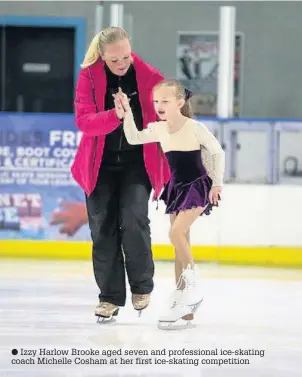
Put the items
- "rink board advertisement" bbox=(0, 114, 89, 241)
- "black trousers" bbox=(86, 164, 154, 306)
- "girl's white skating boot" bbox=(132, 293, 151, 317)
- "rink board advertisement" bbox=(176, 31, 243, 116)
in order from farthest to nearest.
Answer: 1. "rink board advertisement" bbox=(176, 31, 243, 116)
2. "rink board advertisement" bbox=(0, 114, 89, 241)
3. "girl's white skating boot" bbox=(132, 293, 151, 317)
4. "black trousers" bbox=(86, 164, 154, 306)

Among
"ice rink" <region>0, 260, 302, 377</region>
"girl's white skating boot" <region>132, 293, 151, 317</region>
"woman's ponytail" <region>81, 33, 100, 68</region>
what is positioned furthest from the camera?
"girl's white skating boot" <region>132, 293, 151, 317</region>

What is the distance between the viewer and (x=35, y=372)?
254 centimetres

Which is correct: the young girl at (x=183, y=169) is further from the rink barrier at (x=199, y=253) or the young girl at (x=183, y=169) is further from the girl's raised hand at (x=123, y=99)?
the rink barrier at (x=199, y=253)

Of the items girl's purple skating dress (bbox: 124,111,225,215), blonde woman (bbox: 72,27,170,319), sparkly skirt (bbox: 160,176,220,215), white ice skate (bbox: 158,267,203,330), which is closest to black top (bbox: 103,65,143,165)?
blonde woman (bbox: 72,27,170,319)

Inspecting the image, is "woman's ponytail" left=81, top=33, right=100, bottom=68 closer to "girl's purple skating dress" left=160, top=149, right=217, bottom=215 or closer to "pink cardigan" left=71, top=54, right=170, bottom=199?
"pink cardigan" left=71, top=54, right=170, bottom=199

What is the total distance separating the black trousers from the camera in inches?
125

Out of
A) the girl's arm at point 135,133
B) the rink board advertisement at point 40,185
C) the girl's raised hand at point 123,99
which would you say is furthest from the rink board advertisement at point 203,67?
the girl's raised hand at point 123,99

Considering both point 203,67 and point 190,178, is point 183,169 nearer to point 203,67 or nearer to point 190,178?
point 190,178

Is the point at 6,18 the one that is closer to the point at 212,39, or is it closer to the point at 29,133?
the point at 29,133

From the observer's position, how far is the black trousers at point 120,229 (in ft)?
10.5

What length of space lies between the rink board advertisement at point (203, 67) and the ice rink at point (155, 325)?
1.18 metres

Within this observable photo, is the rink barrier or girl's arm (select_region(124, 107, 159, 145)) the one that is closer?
girl's arm (select_region(124, 107, 159, 145))

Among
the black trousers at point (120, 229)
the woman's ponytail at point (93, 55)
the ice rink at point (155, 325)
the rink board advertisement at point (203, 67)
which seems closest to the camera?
the ice rink at point (155, 325)

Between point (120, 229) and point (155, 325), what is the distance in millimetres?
359
